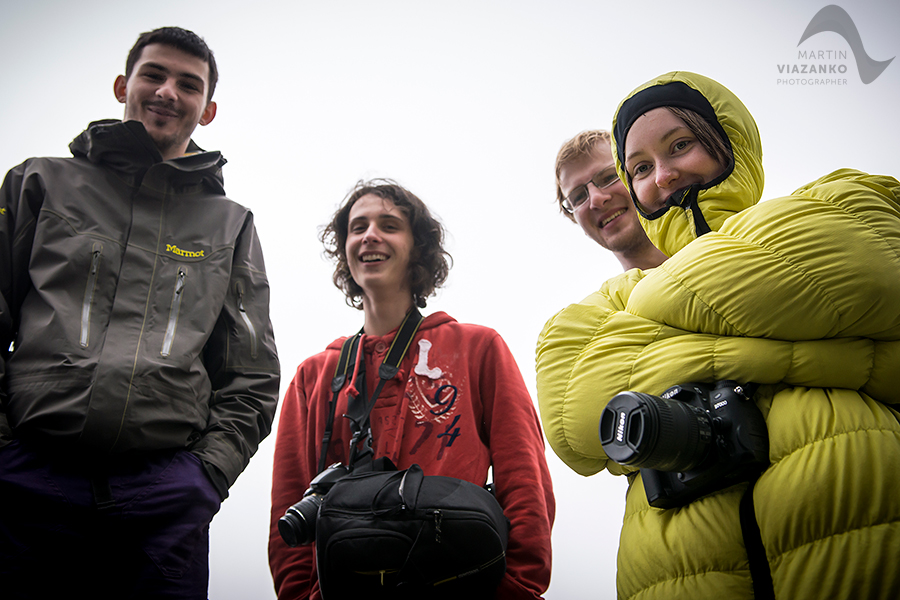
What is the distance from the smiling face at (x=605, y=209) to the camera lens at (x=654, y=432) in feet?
3.81

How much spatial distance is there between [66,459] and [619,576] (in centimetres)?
126

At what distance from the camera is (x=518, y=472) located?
5.26 feet

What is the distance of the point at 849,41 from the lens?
122 inches

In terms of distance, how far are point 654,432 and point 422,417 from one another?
3.35 ft

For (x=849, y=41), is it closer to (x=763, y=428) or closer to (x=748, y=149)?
(x=748, y=149)

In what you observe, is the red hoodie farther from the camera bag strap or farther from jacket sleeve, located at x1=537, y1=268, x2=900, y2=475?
the camera bag strap

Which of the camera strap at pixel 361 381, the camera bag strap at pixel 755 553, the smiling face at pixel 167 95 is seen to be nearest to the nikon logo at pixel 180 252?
the smiling face at pixel 167 95

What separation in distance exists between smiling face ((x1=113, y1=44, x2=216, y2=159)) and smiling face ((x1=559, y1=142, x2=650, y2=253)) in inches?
53.7

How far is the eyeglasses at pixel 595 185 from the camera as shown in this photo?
77.4 inches

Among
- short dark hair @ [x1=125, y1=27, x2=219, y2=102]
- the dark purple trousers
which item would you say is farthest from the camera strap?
short dark hair @ [x1=125, y1=27, x2=219, y2=102]

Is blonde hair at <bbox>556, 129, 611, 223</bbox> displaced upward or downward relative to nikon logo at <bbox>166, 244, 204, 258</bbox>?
upward

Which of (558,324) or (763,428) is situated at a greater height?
(558,324)

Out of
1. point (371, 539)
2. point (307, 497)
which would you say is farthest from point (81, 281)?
point (371, 539)

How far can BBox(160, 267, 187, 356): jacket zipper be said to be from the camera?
1.45 meters
